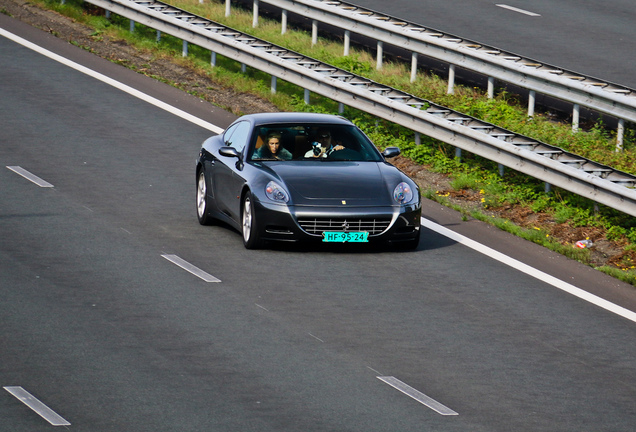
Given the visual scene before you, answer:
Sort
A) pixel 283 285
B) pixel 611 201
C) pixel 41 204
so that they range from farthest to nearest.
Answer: pixel 41 204
pixel 611 201
pixel 283 285

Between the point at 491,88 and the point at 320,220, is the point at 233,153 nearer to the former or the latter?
the point at 320,220

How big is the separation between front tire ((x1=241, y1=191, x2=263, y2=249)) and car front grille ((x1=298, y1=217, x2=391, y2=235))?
0.53 meters

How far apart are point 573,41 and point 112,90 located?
935 cm

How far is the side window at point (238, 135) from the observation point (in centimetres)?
1540

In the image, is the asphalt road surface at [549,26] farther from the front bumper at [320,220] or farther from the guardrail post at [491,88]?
the front bumper at [320,220]

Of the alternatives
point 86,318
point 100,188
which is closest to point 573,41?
point 100,188

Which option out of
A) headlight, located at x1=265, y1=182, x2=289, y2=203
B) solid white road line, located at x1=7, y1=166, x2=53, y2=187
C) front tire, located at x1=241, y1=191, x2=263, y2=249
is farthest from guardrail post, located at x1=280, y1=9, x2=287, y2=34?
headlight, located at x1=265, y1=182, x2=289, y2=203

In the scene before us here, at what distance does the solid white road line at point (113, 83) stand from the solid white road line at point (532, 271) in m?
6.11

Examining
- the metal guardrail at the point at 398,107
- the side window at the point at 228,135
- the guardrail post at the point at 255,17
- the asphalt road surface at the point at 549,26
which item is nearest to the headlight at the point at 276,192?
the side window at the point at 228,135

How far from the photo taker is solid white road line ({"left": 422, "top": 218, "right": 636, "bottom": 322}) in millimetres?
12555

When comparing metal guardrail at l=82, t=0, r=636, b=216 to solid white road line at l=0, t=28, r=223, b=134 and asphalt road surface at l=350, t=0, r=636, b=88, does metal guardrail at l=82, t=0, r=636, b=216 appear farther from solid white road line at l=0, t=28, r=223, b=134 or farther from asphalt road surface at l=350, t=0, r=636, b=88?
asphalt road surface at l=350, t=0, r=636, b=88

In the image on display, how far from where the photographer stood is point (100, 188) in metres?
17.0

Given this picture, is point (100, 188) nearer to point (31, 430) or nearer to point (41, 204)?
point (41, 204)

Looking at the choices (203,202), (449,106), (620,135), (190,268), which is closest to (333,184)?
(190,268)
